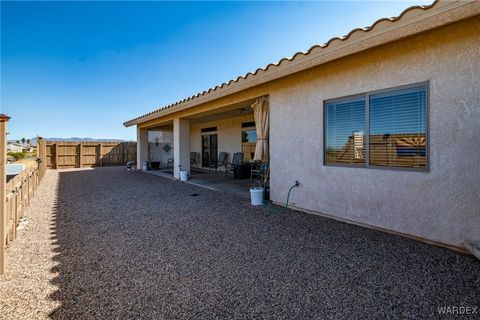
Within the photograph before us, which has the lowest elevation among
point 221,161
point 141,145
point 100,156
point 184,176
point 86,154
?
point 184,176

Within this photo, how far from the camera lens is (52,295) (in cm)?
203

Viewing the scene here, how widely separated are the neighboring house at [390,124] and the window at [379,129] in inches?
0.5

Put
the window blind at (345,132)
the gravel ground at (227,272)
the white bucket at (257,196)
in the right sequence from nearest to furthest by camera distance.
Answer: the gravel ground at (227,272) < the window blind at (345,132) < the white bucket at (257,196)

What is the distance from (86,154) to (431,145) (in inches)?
665

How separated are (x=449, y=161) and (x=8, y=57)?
12489 mm

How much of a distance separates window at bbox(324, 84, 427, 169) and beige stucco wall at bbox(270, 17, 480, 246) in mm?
124

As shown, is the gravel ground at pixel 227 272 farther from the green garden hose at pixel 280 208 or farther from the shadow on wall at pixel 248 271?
the green garden hose at pixel 280 208

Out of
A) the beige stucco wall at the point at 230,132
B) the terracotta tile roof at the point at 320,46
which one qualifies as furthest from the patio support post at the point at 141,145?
the terracotta tile roof at the point at 320,46

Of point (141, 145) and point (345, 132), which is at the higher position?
point (141, 145)

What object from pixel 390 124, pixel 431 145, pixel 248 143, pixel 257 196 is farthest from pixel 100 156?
pixel 431 145

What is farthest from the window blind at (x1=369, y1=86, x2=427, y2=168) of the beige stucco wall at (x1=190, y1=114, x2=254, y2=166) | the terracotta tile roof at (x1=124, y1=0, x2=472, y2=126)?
the beige stucco wall at (x1=190, y1=114, x2=254, y2=166)

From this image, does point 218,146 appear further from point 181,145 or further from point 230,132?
point 181,145

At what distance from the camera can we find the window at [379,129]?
3141 mm

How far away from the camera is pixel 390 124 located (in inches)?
→ 134
